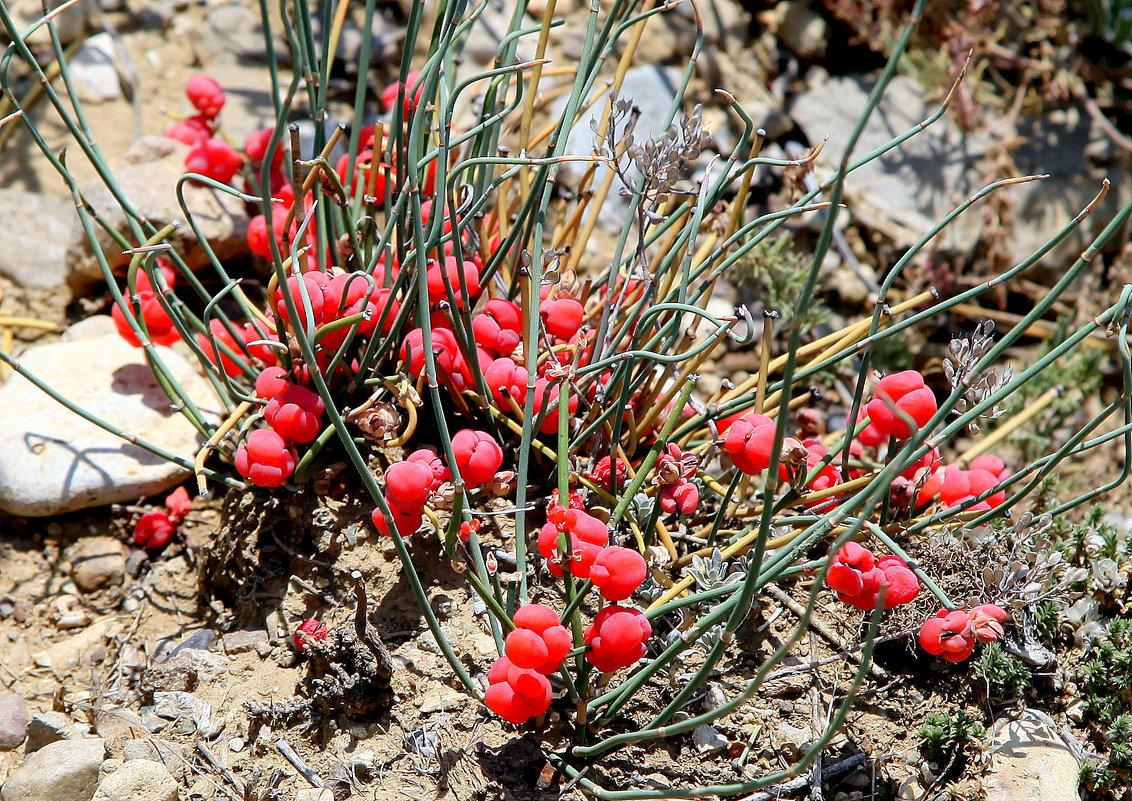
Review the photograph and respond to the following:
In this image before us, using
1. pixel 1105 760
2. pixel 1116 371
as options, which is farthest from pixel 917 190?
pixel 1105 760

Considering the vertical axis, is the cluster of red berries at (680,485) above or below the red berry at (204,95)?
below

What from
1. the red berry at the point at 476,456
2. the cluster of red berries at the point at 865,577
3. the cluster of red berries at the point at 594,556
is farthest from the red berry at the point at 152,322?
the cluster of red berries at the point at 865,577

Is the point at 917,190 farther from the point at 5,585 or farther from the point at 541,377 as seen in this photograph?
the point at 5,585

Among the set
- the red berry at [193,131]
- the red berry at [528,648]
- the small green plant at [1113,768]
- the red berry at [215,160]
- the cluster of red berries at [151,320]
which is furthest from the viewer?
the red berry at [193,131]

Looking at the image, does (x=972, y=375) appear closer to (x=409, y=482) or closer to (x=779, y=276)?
(x=409, y=482)

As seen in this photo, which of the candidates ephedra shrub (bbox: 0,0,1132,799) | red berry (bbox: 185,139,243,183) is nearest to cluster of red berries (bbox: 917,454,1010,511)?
ephedra shrub (bbox: 0,0,1132,799)

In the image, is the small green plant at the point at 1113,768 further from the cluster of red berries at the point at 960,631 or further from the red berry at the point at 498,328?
the red berry at the point at 498,328

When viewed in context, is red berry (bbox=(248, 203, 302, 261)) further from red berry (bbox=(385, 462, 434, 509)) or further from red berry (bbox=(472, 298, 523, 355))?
red berry (bbox=(385, 462, 434, 509))
